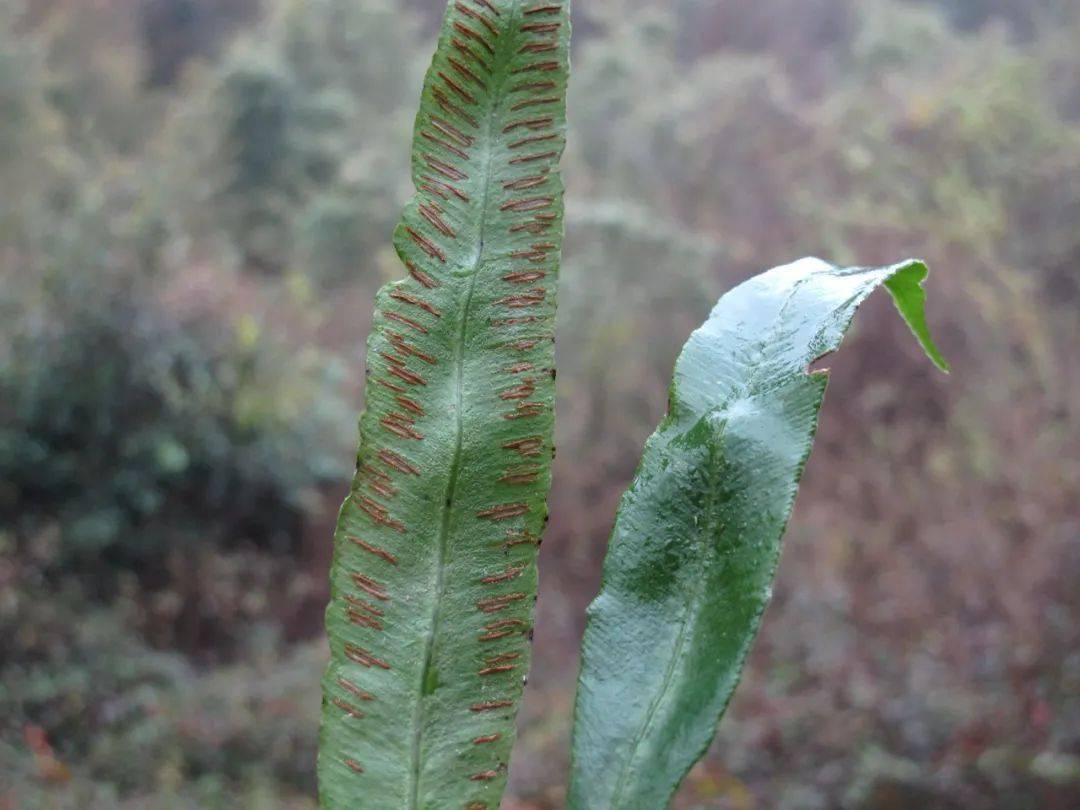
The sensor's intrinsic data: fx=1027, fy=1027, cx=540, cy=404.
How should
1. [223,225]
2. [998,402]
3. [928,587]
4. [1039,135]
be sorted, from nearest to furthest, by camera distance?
[928,587]
[998,402]
[1039,135]
[223,225]

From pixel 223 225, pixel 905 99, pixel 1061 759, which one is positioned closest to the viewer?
pixel 1061 759

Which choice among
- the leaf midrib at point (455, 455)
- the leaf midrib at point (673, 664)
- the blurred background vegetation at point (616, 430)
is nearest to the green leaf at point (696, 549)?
the leaf midrib at point (673, 664)

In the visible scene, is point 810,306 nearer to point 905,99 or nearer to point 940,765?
point 940,765

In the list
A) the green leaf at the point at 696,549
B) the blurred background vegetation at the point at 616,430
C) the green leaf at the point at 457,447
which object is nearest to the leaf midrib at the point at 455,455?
the green leaf at the point at 457,447

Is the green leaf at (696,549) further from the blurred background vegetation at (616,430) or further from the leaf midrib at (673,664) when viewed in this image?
the blurred background vegetation at (616,430)

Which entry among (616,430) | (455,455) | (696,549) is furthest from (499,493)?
(616,430)

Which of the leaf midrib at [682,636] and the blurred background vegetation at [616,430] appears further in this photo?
the blurred background vegetation at [616,430]

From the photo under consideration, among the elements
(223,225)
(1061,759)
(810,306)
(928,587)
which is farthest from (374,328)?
(223,225)

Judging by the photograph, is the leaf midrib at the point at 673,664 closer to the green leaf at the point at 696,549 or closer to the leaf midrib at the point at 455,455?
the green leaf at the point at 696,549
